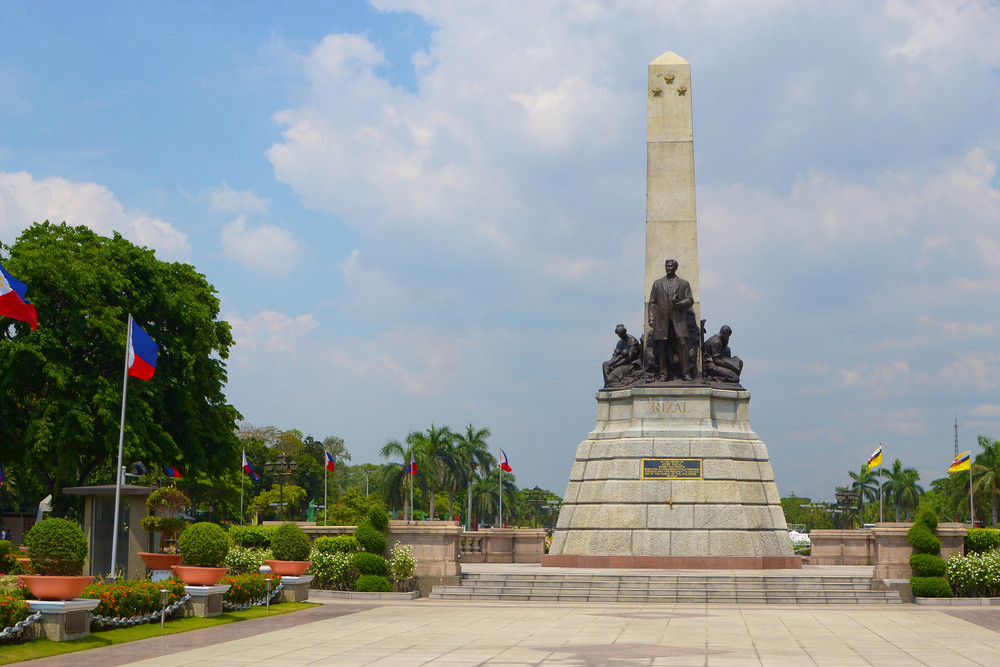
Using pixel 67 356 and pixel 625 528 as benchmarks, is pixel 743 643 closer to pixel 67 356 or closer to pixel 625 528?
pixel 625 528

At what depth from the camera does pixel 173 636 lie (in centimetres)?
1800

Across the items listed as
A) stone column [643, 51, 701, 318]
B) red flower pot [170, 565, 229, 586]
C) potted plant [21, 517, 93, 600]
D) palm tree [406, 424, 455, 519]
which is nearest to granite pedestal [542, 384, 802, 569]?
stone column [643, 51, 701, 318]

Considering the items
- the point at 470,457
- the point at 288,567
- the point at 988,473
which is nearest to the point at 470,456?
the point at 470,457

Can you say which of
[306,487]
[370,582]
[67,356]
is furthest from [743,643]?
[306,487]

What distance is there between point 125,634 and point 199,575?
10.5ft

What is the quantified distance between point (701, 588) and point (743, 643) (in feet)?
29.7

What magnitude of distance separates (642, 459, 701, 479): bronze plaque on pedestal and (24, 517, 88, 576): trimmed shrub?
18.1 m

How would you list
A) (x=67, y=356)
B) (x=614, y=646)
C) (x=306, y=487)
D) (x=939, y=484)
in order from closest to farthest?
(x=614, y=646) → (x=67, y=356) → (x=306, y=487) → (x=939, y=484)

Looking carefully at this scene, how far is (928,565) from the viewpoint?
84.5ft

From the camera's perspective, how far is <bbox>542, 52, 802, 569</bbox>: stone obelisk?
1178 inches

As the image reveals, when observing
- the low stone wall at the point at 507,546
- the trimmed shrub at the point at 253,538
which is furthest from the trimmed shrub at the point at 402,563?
the low stone wall at the point at 507,546

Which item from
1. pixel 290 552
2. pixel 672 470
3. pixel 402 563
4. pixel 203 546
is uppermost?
pixel 672 470

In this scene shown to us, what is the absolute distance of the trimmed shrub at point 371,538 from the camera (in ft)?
89.3

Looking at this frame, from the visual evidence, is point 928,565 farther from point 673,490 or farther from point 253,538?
point 253,538
